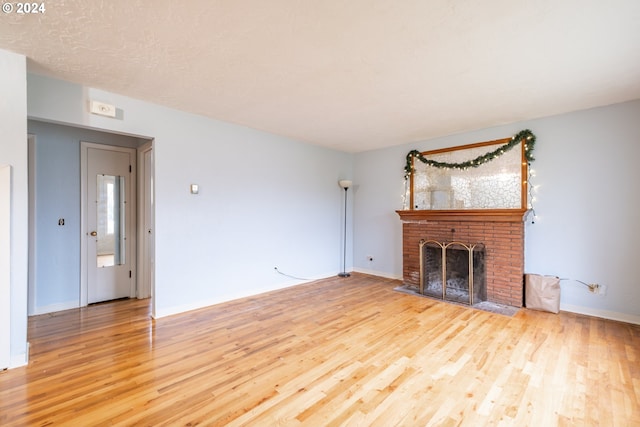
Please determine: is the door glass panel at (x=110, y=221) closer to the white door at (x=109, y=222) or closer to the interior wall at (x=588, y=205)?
the white door at (x=109, y=222)

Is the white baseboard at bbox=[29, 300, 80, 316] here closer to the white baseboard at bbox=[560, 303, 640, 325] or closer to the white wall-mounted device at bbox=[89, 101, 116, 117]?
the white wall-mounted device at bbox=[89, 101, 116, 117]

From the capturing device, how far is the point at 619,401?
1.94 metres

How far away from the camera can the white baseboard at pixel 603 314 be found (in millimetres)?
3344

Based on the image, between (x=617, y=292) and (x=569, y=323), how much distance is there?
742 millimetres

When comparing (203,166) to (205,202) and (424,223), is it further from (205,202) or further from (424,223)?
(424,223)

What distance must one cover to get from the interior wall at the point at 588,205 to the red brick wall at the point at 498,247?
253 mm

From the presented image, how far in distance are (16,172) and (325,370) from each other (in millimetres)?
2982

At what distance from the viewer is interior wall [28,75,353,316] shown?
326 cm

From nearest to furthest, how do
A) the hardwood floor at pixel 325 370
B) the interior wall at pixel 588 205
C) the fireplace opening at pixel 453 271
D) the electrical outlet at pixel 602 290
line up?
the hardwood floor at pixel 325 370 → the interior wall at pixel 588 205 → the electrical outlet at pixel 602 290 → the fireplace opening at pixel 453 271

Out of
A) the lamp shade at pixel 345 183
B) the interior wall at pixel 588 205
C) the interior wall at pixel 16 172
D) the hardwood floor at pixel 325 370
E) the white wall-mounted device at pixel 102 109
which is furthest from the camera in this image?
the lamp shade at pixel 345 183

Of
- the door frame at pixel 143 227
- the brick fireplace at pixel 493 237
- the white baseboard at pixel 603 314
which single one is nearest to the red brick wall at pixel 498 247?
the brick fireplace at pixel 493 237

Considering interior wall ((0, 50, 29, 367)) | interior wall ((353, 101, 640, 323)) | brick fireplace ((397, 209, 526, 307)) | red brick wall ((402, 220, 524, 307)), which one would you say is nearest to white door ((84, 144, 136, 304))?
interior wall ((0, 50, 29, 367))

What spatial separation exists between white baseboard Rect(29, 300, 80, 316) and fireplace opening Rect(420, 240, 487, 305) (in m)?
4.90

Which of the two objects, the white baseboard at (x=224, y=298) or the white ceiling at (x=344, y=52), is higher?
the white ceiling at (x=344, y=52)
